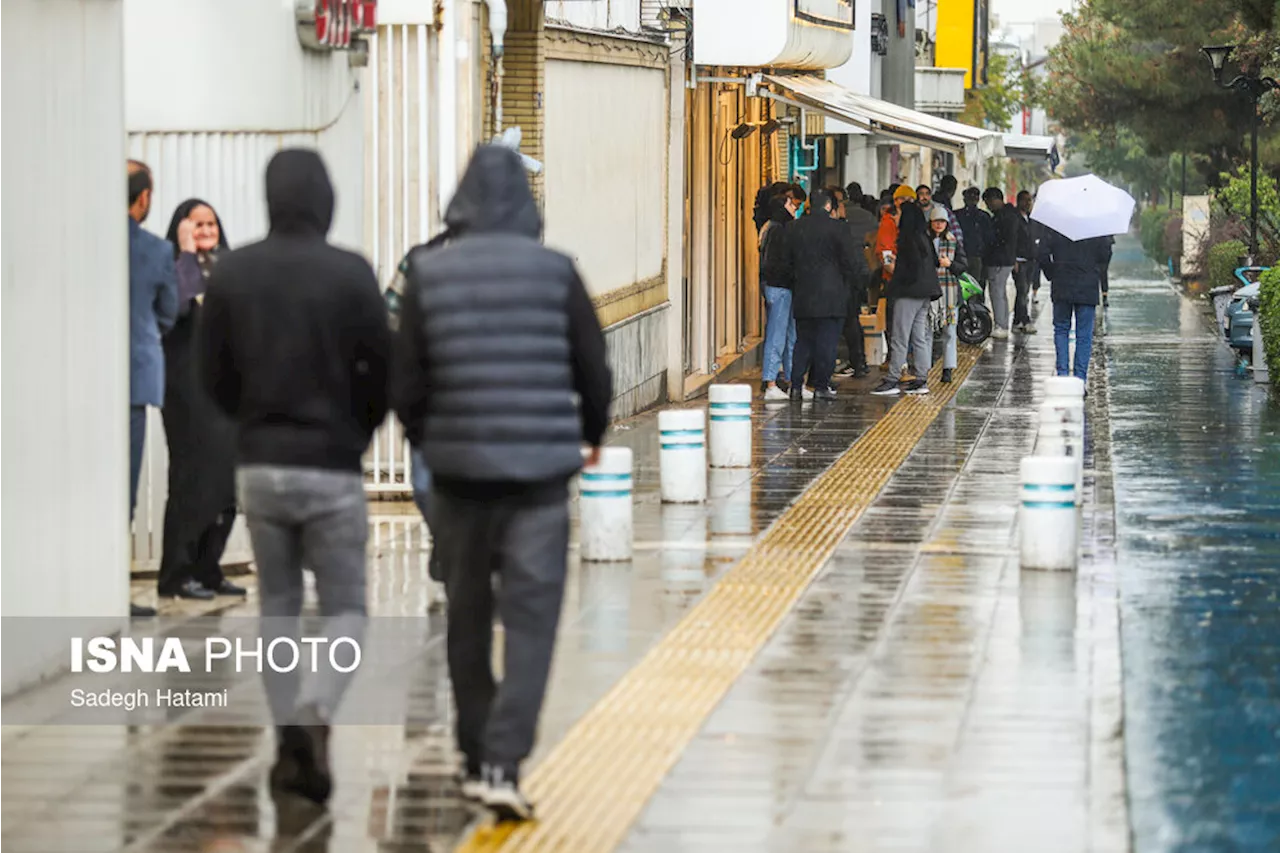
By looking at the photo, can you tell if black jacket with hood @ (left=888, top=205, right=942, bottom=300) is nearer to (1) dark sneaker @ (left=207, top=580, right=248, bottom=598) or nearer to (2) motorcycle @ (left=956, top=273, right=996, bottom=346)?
(2) motorcycle @ (left=956, top=273, right=996, bottom=346)

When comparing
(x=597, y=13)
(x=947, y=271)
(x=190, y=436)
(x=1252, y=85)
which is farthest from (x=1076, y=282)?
(x=1252, y=85)

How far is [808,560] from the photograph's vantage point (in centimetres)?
1158

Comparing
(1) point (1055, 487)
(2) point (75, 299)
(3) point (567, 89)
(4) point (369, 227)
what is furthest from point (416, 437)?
(3) point (567, 89)

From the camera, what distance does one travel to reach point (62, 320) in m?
8.84

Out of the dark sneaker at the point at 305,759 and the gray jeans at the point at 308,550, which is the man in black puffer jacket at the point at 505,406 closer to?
the gray jeans at the point at 308,550

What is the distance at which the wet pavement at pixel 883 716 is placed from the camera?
664 cm

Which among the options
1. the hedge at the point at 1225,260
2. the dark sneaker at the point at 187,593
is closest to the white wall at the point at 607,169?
the dark sneaker at the point at 187,593

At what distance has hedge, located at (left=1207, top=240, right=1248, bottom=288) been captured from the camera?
118 feet

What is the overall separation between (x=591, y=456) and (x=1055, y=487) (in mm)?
4877

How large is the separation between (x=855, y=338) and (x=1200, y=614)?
13.1 m

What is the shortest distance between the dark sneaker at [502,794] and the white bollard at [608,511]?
188 inches

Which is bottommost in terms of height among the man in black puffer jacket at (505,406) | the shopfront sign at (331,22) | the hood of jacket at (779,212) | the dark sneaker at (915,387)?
the dark sneaker at (915,387)

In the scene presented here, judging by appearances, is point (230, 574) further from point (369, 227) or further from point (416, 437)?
point (416, 437)

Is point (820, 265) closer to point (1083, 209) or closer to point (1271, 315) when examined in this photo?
point (1083, 209)
